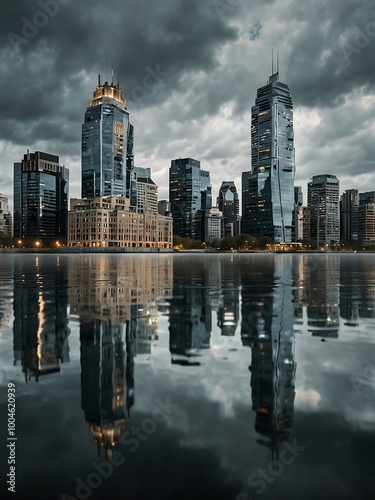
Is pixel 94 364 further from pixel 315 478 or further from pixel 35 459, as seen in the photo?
pixel 315 478

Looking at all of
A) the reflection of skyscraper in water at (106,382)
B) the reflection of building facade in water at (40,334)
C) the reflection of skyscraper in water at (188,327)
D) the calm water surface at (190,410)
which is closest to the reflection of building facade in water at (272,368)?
the calm water surface at (190,410)

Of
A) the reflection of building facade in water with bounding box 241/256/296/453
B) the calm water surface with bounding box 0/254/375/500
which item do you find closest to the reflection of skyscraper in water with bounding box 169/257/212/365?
the calm water surface with bounding box 0/254/375/500

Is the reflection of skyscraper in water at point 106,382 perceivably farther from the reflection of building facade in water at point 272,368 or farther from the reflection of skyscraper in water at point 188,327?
the reflection of building facade in water at point 272,368

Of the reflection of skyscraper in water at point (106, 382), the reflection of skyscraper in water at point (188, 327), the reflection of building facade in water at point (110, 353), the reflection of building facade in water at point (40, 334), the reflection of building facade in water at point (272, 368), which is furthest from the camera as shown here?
the reflection of skyscraper in water at point (188, 327)

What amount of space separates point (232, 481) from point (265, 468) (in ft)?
1.68

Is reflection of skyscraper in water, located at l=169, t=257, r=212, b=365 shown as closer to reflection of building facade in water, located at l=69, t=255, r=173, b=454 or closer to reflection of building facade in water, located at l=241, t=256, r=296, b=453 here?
reflection of building facade in water, located at l=69, t=255, r=173, b=454

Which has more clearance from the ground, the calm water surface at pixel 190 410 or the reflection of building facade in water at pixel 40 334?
the reflection of building facade in water at pixel 40 334

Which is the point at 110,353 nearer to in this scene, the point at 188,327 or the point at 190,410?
the point at 190,410

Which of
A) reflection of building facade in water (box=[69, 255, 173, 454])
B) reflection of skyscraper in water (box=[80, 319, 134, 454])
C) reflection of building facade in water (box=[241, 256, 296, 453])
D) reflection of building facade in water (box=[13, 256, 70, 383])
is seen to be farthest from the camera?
reflection of building facade in water (box=[13, 256, 70, 383])

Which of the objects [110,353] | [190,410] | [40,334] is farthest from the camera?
[40,334]

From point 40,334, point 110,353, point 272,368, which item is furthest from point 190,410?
point 40,334

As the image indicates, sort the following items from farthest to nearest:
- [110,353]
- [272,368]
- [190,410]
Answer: [110,353]
[272,368]
[190,410]

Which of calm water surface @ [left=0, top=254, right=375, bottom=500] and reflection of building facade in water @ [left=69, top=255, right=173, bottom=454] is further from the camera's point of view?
reflection of building facade in water @ [left=69, top=255, right=173, bottom=454]

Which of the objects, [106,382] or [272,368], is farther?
[272,368]
